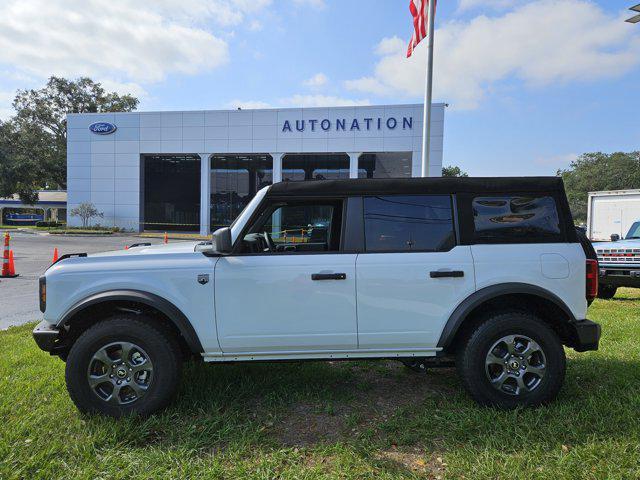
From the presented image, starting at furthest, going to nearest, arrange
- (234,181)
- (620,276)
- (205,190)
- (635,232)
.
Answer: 1. (234,181)
2. (205,190)
3. (635,232)
4. (620,276)

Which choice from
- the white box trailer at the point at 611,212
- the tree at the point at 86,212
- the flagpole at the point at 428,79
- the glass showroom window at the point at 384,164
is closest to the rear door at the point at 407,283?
the flagpole at the point at 428,79

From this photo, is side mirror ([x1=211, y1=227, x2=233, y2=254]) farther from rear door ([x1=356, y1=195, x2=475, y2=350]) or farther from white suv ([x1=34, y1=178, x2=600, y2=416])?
rear door ([x1=356, y1=195, x2=475, y2=350])

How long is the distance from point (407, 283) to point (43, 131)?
55432mm

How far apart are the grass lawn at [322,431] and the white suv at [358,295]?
283 millimetres

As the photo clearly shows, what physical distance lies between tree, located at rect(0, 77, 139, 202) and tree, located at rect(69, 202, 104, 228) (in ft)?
46.4

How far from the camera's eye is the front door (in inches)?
132

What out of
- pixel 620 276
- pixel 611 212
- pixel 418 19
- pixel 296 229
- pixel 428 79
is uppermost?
pixel 418 19

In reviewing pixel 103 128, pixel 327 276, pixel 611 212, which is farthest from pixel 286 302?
pixel 103 128

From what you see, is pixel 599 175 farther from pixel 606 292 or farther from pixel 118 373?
pixel 118 373

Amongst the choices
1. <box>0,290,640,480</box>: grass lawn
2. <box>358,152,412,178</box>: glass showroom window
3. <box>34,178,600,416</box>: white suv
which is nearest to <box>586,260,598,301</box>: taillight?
<box>34,178,600,416</box>: white suv

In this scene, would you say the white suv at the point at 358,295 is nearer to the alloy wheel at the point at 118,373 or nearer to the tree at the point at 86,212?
the alloy wheel at the point at 118,373

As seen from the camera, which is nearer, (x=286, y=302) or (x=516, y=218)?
(x=286, y=302)

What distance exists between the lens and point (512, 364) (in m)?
3.43

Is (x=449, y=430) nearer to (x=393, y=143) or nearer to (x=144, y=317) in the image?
(x=144, y=317)
